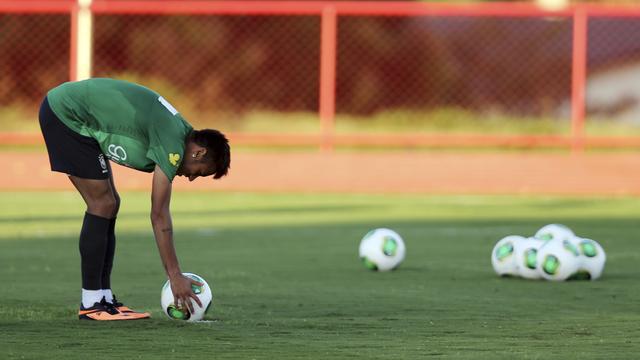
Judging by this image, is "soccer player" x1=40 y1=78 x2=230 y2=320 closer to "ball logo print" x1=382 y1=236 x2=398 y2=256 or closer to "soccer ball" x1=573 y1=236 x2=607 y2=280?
"ball logo print" x1=382 y1=236 x2=398 y2=256

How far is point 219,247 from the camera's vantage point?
12.7m

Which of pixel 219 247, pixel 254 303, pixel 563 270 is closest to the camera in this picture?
pixel 254 303

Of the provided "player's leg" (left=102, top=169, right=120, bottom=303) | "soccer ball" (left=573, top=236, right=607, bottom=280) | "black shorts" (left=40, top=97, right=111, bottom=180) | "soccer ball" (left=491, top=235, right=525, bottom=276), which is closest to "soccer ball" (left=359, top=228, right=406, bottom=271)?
"soccer ball" (left=491, top=235, right=525, bottom=276)

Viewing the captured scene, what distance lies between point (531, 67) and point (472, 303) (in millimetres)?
18416

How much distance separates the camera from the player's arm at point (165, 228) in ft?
23.7

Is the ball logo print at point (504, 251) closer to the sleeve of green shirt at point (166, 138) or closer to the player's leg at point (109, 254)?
the player's leg at point (109, 254)

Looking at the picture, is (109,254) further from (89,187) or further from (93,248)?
(89,187)

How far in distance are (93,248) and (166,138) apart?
968 millimetres

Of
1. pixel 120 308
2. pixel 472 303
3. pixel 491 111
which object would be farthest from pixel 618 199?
pixel 120 308

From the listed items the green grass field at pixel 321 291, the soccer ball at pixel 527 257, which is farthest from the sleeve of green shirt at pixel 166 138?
the soccer ball at pixel 527 257

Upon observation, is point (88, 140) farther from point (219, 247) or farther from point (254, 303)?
point (219, 247)

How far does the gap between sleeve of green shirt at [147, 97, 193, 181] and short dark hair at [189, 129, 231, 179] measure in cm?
12

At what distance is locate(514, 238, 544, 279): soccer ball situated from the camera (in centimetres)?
1006

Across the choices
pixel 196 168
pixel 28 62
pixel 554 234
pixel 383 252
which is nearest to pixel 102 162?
pixel 196 168
